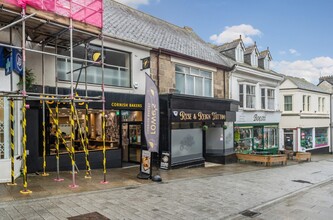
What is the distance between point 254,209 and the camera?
809cm

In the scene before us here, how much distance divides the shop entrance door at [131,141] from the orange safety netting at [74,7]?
20.2 feet

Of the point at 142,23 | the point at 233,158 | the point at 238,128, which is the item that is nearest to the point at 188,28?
the point at 142,23

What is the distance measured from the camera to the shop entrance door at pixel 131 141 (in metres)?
14.5

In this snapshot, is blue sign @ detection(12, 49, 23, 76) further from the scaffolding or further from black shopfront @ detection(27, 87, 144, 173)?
black shopfront @ detection(27, 87, 144, 173)

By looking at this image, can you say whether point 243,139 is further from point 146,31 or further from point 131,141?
point 146,31

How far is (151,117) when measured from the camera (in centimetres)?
1116

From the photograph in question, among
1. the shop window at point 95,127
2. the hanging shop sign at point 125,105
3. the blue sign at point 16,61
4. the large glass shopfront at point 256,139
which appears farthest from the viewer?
the large glass shopfront at point 256,139

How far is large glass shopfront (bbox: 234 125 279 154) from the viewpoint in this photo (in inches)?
787

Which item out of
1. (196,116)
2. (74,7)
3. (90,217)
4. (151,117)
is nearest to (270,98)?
(196,116)

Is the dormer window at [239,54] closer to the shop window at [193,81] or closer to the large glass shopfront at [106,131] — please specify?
the shop window at [193,81]

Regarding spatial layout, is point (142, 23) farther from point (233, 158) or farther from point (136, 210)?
point (136, 210)

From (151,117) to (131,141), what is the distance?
4.05 m

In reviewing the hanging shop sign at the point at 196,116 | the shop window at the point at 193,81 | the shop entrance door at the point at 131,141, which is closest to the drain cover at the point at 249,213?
the hanging shop sign at the point at 196,116

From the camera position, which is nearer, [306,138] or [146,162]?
[146,162]
